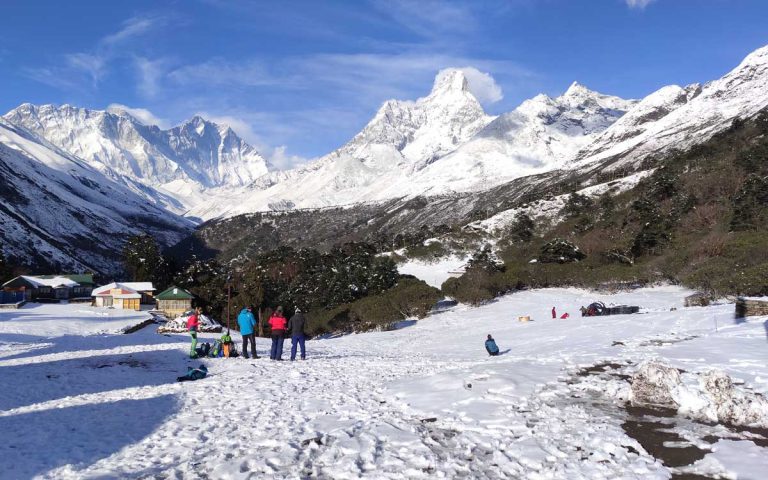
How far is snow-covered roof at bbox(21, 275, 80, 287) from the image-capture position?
79188mm

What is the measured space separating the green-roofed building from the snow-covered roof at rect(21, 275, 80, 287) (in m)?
27.3

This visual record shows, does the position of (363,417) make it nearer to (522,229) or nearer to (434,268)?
(434,268)

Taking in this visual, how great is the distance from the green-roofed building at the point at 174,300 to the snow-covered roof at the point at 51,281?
1076 inches

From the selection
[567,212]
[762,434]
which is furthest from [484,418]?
[567,212]

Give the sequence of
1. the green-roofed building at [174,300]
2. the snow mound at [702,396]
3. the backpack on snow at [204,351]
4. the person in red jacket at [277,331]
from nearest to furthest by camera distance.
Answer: the snow mound at [702,396], the person in red jacket at [277,331], the backpack on snow at [204,351], the green-roofed building at [174,300]

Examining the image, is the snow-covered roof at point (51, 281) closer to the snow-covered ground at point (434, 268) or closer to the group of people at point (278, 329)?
the snow-covered ground at point (434, 268)

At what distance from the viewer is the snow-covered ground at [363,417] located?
7.21 meters

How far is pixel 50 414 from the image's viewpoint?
10.5 m

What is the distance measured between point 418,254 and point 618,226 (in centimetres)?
3038

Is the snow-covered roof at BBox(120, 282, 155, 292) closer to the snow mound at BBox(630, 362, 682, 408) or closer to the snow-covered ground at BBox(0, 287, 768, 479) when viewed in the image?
the snow-covered ground at BBox(0, 287, 768, 479)

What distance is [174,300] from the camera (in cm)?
6569

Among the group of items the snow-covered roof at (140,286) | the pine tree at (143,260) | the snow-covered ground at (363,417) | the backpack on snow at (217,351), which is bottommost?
the snow-covered ground at (363,417)

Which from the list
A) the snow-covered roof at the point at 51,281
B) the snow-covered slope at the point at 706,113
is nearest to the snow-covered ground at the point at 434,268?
the snow-covered roof at the point at 51,281

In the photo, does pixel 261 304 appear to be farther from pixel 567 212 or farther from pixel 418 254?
pixel 567 212
